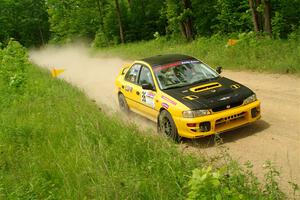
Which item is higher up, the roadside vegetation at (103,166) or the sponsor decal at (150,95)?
the sponsor decal at (150,95)

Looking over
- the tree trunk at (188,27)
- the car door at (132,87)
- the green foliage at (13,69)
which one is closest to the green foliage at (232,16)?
the tree trunk at (188,27)

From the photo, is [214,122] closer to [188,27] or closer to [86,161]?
[86,161]

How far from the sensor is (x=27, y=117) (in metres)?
Answer: 9.92

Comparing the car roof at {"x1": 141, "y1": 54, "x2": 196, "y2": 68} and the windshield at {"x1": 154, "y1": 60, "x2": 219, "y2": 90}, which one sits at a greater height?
the car roof at {"x1": 141, "y1": 54, "x2": 196, "y2": 68}

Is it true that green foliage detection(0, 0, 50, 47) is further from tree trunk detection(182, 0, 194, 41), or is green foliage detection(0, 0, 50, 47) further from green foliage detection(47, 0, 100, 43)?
tree trunk detection(182, 0, 194, 41)

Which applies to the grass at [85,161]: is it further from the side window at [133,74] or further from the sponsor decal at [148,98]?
the side window at [133,74]

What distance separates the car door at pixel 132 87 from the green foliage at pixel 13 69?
4.13 metres

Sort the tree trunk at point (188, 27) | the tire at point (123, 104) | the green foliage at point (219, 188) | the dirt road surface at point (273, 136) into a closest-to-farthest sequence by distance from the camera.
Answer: the green foliage at point (219, 188) → the dirt road surface at point (273, 136) → the tire at point (123, 104) → the tree trunk at point (188, 27)

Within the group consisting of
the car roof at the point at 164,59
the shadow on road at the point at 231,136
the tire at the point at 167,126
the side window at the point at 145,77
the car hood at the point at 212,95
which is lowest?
the shadow on road at the point at 231,136

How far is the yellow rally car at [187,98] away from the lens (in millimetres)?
7613

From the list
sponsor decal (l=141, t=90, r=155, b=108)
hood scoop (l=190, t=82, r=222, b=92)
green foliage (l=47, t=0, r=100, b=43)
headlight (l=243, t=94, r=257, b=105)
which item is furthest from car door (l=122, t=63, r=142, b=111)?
green foliage (l=47, t=0, r=100, b=43)

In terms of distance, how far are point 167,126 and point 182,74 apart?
1427mm

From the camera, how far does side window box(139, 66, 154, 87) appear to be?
923cm

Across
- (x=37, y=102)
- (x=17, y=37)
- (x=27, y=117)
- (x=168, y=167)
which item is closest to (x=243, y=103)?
(x=168, y=167)
